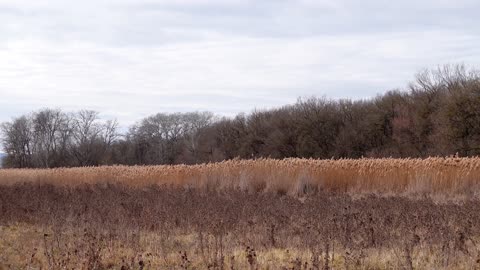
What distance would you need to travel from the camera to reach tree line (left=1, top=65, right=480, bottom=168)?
35875mm

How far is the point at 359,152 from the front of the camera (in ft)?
167

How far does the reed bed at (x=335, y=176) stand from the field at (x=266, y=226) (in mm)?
46

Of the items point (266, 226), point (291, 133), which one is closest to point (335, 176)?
point (266, 226)

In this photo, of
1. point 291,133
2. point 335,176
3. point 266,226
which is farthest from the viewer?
point 291,133

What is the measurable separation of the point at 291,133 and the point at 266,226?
48169mm

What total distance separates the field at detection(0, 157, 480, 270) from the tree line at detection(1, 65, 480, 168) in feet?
22.0

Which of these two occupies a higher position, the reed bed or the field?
the reed bed

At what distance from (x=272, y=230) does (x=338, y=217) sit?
1383mm

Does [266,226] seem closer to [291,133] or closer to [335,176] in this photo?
[335,176]

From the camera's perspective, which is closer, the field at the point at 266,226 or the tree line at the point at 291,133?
the field at the point at 266,226

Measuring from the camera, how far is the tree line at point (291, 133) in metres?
35.9

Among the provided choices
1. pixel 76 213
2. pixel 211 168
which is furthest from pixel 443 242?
pixel 211 168

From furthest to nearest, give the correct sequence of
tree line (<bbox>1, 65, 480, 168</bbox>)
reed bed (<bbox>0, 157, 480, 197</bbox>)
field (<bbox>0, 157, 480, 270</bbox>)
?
tree line (<bbox>1, 65, 480, 168</bbox>)
reed bed (<bbox>0, 157, 480, 197</bbox>)
field (<bbox>0, 157, 480, 270</bbox>)

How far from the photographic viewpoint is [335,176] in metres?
17.2
